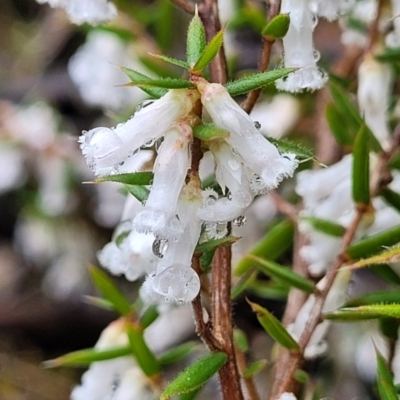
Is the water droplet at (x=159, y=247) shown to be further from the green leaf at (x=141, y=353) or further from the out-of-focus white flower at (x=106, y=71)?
the out-of-focus white flower at (x=106, y=71)


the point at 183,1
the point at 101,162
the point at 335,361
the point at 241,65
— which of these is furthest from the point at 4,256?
the point at 101,162

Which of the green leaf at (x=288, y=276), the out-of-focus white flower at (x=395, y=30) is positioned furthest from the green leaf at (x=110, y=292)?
the out-of-focus white flower at (x=395, y=30)

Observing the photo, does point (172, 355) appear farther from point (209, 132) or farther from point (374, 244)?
point (209, 132)

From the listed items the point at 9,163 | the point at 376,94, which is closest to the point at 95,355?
the point at 376,94

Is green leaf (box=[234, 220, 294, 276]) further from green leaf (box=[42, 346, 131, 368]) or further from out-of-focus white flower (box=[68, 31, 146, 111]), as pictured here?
out-of-focus white flower (box=[68, 31, 146, 111])

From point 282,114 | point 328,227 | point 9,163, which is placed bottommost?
point 9,163

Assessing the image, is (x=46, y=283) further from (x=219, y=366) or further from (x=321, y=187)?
(x=219, y=366)

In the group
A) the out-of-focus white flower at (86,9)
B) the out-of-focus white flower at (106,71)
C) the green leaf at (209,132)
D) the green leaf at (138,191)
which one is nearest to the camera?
the green leaf at (209,132)
